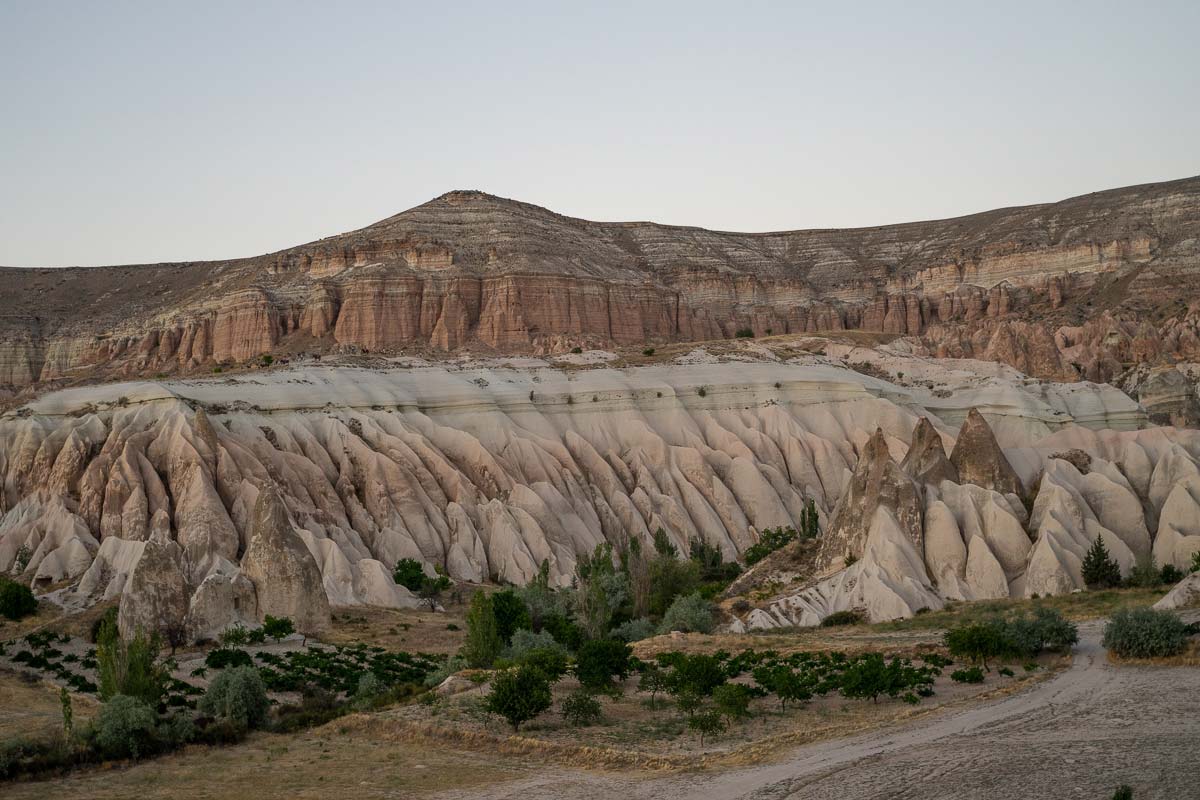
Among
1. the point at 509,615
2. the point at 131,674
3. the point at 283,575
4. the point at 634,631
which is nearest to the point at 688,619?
the point at 634,631

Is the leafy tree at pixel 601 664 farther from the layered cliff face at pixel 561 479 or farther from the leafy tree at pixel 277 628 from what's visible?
the leafy tree at pixel 277 628

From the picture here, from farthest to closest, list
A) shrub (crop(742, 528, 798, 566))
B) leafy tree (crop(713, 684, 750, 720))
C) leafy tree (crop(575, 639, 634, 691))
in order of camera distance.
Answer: shrub (crop(742, 528, 798, 566))
leafy tree (crop(575, 639, 634, 691))
leafy tree (crop(713, 684, 750, 720))

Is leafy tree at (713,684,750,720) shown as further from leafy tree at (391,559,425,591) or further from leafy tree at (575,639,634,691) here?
leafy tree at (391,559,425,591)

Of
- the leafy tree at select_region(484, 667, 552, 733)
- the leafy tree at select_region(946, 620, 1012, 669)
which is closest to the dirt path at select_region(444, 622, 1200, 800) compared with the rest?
the leafy tree at select_region(484, 667, 552, 733)

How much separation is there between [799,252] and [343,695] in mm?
120986

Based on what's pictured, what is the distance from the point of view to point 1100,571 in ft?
145

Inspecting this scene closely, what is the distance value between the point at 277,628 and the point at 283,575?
2.96 metres

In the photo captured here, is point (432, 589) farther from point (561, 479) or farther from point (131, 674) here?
point (131, 674)

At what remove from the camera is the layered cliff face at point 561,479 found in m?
45.2

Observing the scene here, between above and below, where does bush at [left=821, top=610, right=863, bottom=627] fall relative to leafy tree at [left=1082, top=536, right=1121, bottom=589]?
below

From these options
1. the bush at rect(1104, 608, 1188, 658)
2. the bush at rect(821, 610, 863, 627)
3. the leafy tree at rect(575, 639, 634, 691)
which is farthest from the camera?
the bush at rect(821, 610, 863, 627)

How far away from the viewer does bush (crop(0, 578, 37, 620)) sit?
1791 inches

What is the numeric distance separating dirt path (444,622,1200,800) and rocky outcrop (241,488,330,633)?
72.0ft

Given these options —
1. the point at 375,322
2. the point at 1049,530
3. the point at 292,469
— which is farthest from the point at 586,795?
the point at 375,322
